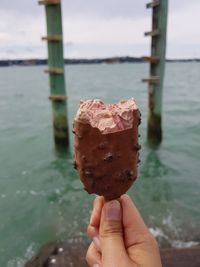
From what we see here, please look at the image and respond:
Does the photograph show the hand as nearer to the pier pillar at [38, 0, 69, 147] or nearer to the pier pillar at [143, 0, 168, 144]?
the pier pillar at [38, 0, 69, 147]

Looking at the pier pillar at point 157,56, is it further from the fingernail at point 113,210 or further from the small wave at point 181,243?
the fingernail at point 113,210

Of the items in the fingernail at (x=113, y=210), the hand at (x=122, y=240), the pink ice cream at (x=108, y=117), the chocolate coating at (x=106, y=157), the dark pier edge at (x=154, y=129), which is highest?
the pink ice cream at (x=108, y=117)

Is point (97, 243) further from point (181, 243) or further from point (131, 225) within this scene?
point (181, 243)

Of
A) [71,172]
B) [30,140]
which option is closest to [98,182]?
[71,172]

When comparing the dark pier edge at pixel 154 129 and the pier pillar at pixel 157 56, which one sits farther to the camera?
the dark pier edge at pixel 154 129

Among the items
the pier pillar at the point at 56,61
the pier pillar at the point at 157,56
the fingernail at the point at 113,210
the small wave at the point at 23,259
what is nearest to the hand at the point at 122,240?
the fingernail at the point at 113,210

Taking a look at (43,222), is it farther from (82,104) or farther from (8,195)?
(82,104)

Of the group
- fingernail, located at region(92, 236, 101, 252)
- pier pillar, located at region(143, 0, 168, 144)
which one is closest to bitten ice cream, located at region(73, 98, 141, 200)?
fingernail, located at region(92, 236, 101, 252)
